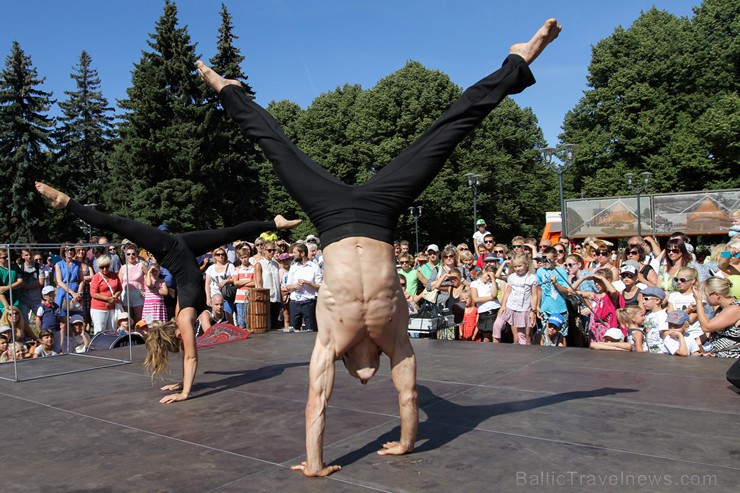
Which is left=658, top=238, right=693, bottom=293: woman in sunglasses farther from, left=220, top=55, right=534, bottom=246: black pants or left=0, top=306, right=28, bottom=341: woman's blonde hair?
left=0, top=306, right=28, bottom=341: woman's blonde hair

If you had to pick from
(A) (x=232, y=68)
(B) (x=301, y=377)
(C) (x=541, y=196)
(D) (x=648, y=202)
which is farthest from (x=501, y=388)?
(C) (x=541, y=196)

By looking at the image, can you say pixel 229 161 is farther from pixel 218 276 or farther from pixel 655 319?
pixel 655 319

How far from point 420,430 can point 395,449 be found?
2.00 ft

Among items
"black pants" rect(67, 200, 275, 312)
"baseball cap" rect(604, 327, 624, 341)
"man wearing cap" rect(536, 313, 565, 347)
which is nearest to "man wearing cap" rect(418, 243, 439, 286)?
"man wearing cap" rect(536, 313, 565, 347)

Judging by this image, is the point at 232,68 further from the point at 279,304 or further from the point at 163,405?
the point at 163,405

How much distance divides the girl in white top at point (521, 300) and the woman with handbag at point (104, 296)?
6.31 metres

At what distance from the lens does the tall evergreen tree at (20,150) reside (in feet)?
128

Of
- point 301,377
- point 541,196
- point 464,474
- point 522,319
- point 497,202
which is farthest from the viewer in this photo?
point 541,196

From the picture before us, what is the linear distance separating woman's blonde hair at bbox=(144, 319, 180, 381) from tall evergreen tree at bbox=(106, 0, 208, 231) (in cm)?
2886

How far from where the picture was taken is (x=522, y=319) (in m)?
8.95

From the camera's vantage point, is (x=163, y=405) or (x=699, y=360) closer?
(x=163, y=405)

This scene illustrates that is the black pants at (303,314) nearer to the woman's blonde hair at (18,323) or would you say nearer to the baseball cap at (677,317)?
the woman's blonde hair at (18,323)

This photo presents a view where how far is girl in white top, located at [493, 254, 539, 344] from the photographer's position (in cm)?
880

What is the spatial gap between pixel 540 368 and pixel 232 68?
114 feet
